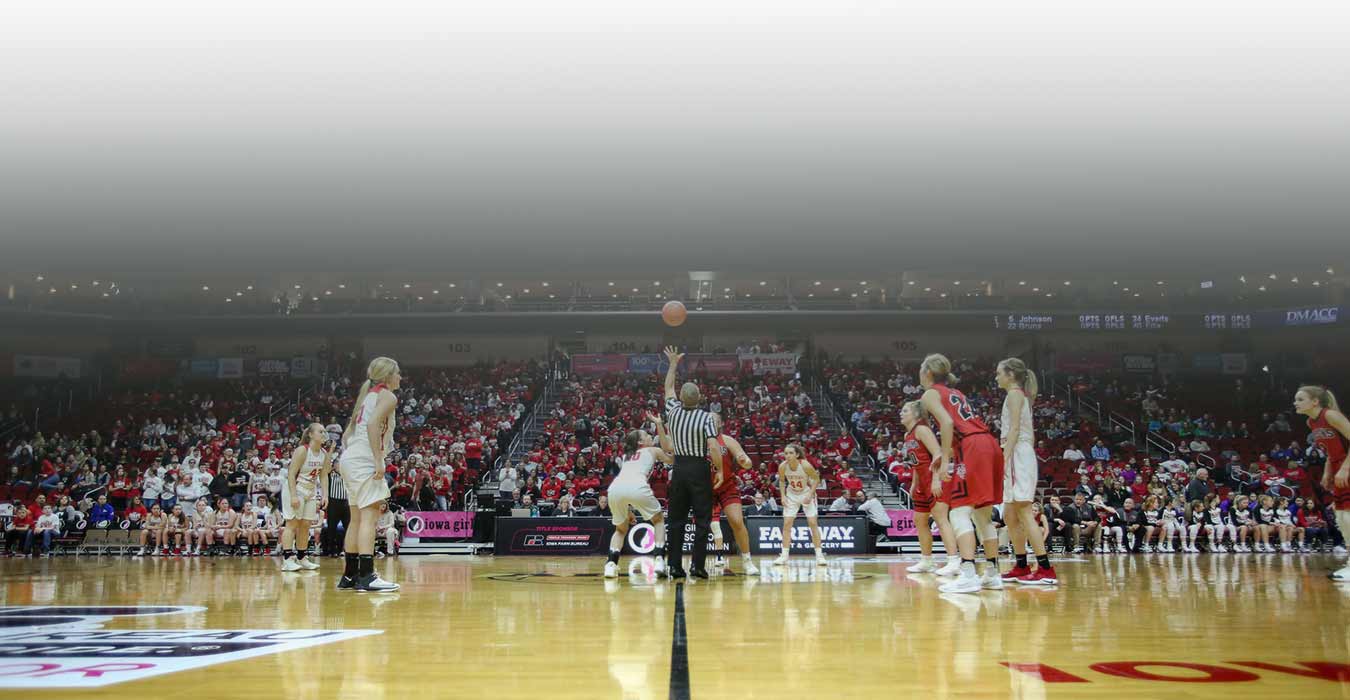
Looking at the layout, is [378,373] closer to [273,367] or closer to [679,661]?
[679,661]

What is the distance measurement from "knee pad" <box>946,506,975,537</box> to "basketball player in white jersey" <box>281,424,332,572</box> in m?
7.41

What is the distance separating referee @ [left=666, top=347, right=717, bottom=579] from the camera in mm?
8391

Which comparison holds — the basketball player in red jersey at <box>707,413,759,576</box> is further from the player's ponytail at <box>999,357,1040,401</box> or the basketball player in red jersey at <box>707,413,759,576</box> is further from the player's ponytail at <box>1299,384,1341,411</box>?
the player's ponytail at <box>1299,384,1341,411</box>

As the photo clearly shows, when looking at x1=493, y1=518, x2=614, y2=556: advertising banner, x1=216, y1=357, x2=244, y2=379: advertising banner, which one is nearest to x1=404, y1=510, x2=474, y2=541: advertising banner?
x1=493, y1=518, x2=614, y2=556: advertising banner

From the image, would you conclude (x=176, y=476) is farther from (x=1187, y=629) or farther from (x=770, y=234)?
(x=1187, y=629)

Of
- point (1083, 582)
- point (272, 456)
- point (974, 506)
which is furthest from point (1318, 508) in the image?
point (272, 456)

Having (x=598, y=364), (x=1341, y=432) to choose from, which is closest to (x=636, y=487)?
(x=1341, y=432)

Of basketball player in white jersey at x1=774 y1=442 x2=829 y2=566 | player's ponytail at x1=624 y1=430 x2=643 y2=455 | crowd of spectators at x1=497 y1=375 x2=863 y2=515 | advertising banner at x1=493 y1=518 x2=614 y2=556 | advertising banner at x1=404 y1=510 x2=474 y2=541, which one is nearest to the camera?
player's ponytail at x1=624 y1=430 x2=643 y2=455

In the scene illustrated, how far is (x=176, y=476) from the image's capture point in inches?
771

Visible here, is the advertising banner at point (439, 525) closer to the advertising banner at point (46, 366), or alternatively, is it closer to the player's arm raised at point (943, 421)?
the player's arm raised at point (943, 421)

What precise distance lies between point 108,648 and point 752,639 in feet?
9.31

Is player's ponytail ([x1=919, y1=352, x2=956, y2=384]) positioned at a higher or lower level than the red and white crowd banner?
lower

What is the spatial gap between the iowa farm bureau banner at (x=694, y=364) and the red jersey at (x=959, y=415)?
26352 mm

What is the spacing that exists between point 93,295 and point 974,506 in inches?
1450
